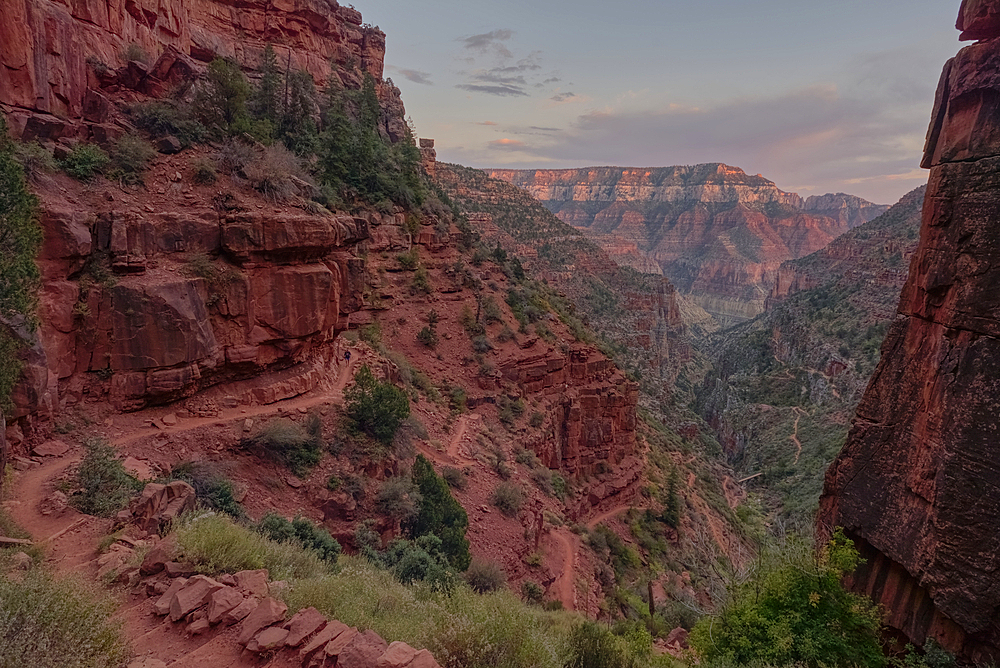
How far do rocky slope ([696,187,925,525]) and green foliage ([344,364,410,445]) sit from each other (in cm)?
2742

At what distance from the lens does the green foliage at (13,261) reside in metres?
9.38

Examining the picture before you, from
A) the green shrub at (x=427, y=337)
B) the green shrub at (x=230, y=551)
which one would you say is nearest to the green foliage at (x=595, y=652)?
the green shrub at (x=230, y=551)

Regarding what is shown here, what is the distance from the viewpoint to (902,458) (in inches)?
369

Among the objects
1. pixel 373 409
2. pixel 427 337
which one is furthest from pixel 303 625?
pixel 427 337

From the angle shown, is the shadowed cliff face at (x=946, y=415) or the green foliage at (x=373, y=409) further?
the green foliage at (x=373, y=409)

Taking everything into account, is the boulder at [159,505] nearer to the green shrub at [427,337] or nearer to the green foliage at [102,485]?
the green foliage at [102,485]

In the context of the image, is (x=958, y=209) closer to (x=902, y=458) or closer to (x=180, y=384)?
(x=902, y=458)

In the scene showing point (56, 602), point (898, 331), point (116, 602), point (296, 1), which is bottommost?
point (116, 602)

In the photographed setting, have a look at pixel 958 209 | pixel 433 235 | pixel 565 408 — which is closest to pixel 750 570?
pixel 958 209

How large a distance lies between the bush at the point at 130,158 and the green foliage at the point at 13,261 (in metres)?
3.28

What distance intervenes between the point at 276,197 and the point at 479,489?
474 inches

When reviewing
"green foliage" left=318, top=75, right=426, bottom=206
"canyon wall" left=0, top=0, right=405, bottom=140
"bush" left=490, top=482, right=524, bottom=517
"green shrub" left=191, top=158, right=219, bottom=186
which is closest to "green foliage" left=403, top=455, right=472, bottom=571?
"bush" left=490, top=482, right=524, bottom=517

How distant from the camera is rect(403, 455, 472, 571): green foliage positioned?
43.8ft

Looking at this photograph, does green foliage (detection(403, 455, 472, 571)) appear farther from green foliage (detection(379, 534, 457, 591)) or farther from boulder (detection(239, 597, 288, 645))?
boulder (detection(239, 597, 288, 645))
